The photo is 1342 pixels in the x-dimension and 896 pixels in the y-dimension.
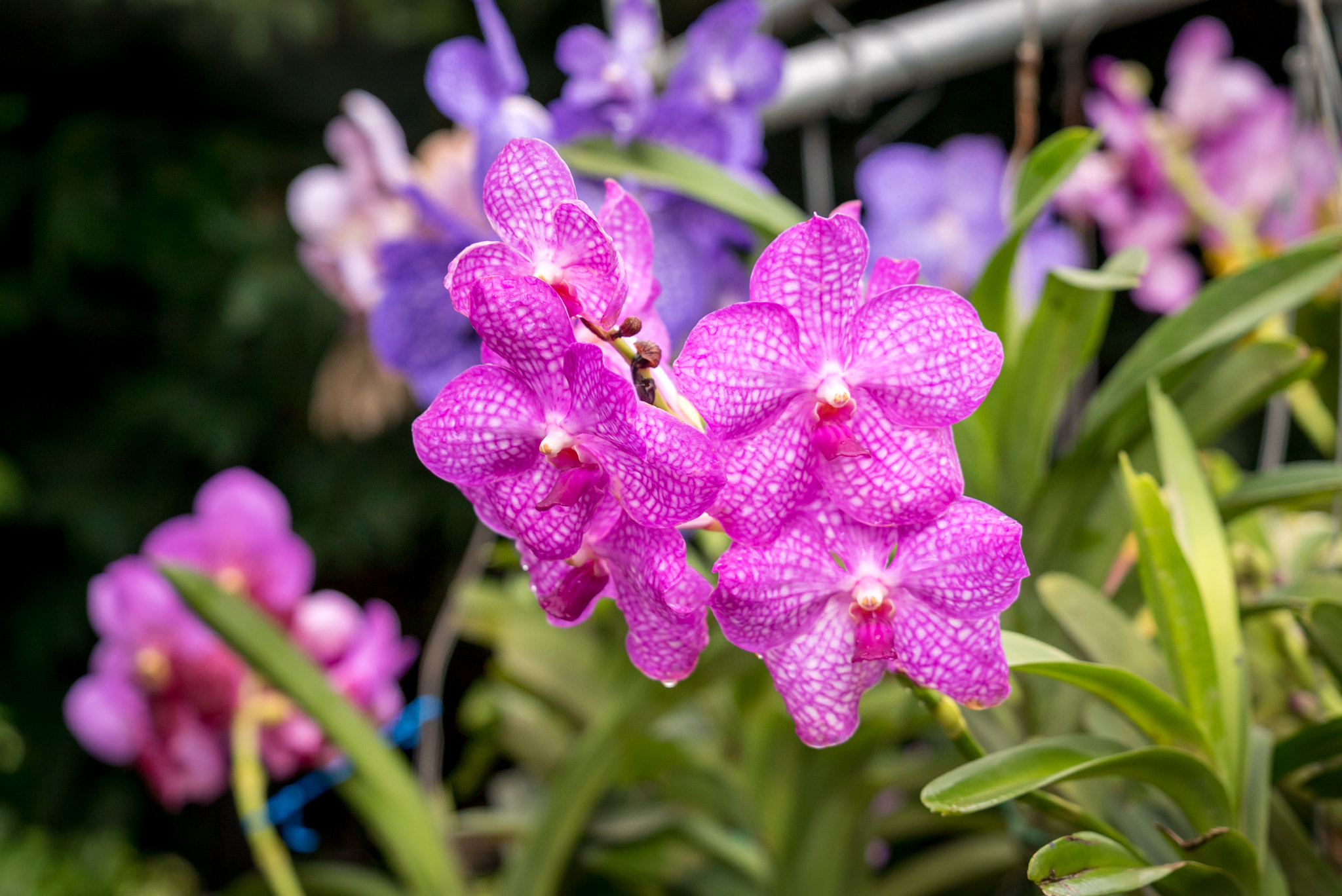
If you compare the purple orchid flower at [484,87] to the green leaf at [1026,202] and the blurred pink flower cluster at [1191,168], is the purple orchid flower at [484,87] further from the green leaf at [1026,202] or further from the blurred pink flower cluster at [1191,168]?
the blurred pink flower cluster at [1191,168]

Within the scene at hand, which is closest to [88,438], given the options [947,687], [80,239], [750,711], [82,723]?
[80,239]

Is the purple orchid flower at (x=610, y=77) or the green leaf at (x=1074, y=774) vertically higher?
the purple orchid flower at (x=610, y=77)

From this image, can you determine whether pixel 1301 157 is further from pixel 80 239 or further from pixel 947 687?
pixel 80 239

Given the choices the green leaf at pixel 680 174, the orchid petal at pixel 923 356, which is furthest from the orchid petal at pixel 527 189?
the green leaf at pixel 680 174

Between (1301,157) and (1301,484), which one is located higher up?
(1301,157)

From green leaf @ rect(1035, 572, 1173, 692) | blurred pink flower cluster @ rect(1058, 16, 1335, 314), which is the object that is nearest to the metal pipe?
blurred pink flower cluster @ rect(1058, 16, 1335, 314)
